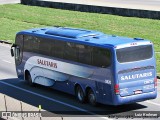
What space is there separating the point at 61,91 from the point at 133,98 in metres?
5.35

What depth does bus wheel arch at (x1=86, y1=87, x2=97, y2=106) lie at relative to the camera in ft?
73.6

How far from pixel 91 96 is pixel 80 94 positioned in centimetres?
90

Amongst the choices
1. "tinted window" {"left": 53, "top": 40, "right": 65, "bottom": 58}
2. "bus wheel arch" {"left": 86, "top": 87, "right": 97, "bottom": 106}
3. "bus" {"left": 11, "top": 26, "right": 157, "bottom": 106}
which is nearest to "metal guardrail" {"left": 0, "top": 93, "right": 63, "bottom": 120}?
"bus" {"left": 11, "top": 26, "right": 157, "bottom": 106}

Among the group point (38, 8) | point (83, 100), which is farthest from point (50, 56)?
point (38, 8)

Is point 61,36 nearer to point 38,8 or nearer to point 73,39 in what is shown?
point 73,39

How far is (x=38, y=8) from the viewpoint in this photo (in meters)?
60.3

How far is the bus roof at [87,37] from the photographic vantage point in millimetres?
21641

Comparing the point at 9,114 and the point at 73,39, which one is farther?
the point at 73,39

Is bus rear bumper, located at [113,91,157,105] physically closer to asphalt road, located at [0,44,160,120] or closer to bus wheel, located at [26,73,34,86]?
asphalt road, located at [0,44,160,120]

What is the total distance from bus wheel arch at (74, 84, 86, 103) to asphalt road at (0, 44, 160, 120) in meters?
0.23

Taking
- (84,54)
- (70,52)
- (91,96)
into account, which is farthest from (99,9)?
(91,96)

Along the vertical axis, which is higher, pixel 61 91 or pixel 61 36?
pixel 61 36

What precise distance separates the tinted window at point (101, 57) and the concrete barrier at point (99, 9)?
25.8m

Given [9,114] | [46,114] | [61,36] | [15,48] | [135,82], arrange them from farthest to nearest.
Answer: [15,48]
[61,36]
[135,82]
[9,114]
[46,114]
